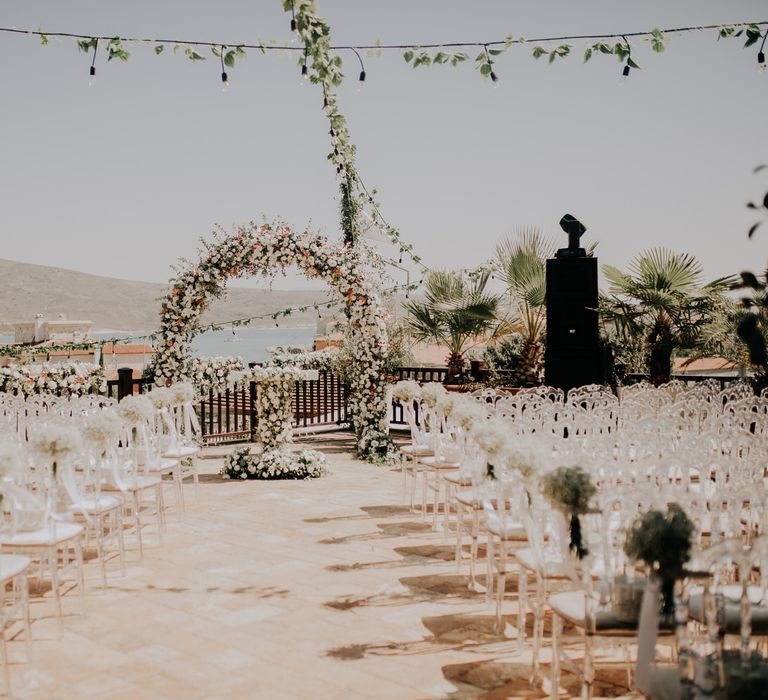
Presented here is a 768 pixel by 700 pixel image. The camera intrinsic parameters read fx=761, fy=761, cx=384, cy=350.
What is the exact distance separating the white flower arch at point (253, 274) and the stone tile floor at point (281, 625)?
3.23 metres

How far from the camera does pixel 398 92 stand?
1180 cm

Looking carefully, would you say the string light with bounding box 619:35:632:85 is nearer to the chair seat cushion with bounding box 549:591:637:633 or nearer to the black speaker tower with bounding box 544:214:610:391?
the black speaker tower with bounding box 544:214:610:391

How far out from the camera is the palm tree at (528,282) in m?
11.1

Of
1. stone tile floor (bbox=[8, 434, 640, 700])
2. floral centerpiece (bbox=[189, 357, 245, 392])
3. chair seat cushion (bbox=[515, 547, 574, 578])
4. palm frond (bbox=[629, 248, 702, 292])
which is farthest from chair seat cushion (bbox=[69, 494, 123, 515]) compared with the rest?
palm frond (bbox=[629, 248, 702, 292])

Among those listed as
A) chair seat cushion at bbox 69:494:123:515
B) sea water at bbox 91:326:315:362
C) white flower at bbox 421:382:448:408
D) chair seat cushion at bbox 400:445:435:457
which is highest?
sea water at bbox 91:326:315:362

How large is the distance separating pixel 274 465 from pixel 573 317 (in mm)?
4276

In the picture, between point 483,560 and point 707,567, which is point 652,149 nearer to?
point 483,560

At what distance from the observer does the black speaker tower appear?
9.91m

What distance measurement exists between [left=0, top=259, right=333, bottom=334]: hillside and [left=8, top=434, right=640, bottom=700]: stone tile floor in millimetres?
81128

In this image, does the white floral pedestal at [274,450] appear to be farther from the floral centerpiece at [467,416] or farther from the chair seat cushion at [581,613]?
the chair seat cushion at [581,613]

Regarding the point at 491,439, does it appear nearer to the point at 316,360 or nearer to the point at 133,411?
the point at 133,411

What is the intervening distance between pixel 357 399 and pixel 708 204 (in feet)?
34.5

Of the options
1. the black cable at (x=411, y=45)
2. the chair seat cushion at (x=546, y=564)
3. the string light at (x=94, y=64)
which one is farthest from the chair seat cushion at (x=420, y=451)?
the string light at (x=94, y=64)

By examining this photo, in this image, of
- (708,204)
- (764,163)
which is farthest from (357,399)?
(708,204)
